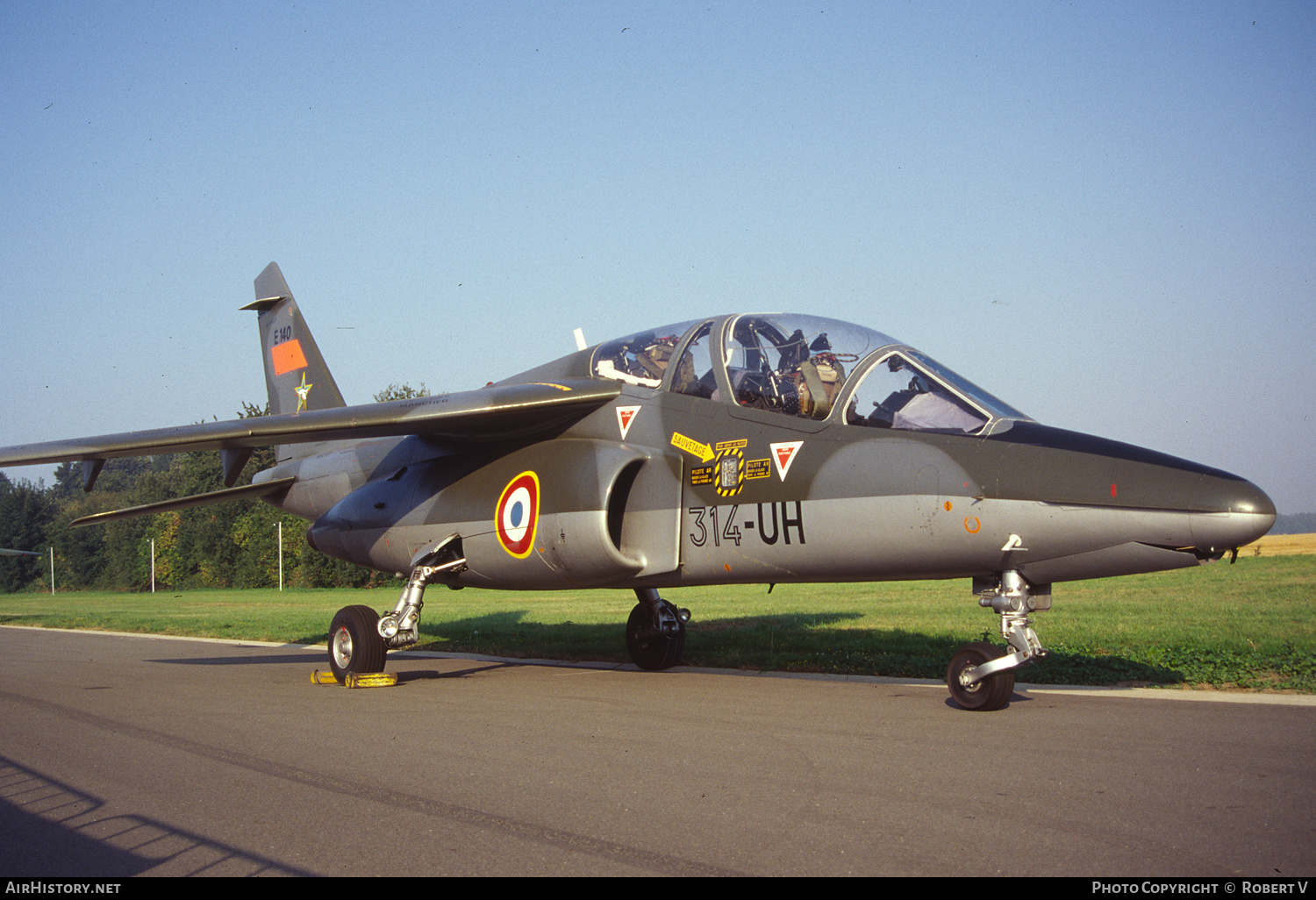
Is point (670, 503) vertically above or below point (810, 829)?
above

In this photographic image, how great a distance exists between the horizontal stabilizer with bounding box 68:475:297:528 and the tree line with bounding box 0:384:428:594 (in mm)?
36753

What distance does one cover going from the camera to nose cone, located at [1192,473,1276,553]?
20.8 ft

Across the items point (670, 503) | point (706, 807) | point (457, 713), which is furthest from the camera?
point (670, 503)

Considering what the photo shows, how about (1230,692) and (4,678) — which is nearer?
(1230,692)

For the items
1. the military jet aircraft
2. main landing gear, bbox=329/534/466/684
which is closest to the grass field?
the military jet aircraft

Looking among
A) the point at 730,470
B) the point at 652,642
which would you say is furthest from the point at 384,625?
the point at 730,470

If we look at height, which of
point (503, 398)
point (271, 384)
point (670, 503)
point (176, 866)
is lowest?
point (176, 866)

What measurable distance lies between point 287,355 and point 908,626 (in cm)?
1056

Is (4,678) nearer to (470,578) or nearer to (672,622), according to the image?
(470,578)

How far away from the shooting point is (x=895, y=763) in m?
5.62

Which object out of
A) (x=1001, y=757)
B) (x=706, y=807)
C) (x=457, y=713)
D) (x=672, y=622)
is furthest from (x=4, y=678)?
(x=1001, y=757)

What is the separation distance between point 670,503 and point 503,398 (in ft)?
6.56

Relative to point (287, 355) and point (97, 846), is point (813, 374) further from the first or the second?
point (287, 355)

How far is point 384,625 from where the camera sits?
10.5 m
